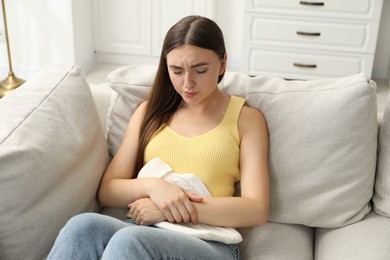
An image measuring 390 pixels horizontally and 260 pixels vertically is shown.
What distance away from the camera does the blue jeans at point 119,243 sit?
4.03 feet

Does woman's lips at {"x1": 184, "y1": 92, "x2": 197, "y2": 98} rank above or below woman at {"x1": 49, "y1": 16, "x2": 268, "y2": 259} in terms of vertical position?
above

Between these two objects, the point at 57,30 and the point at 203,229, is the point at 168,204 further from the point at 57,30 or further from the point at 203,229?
the point at 57,30

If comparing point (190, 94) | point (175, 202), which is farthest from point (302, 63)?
point (175, 202)

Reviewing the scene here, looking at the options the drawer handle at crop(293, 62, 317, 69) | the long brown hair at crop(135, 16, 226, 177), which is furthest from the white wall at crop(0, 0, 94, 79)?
the long brown hair at crop(135, 16, 226, 177)

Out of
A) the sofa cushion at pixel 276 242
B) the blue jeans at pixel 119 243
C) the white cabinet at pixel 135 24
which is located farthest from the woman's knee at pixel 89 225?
the white cabinet at pixel 135 24

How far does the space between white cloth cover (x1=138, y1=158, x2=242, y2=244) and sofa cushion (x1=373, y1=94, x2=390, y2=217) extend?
441 mm

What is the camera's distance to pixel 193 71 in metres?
1.50

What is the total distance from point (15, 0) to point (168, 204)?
9.73ft

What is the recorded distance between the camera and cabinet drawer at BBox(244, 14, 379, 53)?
12.3 feet

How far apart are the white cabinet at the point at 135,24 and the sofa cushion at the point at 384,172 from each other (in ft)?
8.78

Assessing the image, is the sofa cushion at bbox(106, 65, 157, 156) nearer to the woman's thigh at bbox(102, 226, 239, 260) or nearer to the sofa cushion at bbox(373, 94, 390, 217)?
the woman's thigh at bbox(102, 226, 239, 260)

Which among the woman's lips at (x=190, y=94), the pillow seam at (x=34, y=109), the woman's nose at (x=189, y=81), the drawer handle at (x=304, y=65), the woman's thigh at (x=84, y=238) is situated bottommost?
the drawer handle at (x=304, y=65)

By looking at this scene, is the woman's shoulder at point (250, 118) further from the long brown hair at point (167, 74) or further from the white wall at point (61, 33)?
the white wall at point (61, 33)

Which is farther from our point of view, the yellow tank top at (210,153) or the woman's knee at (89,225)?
the yellow tank top at (210,153)
